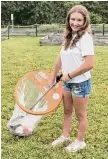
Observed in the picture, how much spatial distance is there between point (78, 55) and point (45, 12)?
32.8 m

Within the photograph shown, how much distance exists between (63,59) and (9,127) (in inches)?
38.6

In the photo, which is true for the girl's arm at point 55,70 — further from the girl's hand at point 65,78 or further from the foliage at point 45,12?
the foliage at point 45,12

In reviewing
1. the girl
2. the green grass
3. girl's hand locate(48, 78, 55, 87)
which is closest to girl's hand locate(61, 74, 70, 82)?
the girl

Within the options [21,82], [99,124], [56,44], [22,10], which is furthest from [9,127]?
[22,10]

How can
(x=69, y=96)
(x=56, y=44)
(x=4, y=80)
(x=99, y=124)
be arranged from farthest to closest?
(x=56, y=44)
(x=4, y=80)
(x=99, y=124)
(x=69, y=96)

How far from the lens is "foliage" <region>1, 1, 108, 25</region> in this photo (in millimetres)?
34562

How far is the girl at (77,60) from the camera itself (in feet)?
11.6

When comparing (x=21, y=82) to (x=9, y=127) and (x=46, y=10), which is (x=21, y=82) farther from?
(x=46, y=10)

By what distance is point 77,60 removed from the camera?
360 cm

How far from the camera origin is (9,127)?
4.16 meters

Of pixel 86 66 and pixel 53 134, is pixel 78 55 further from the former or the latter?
pixel 53 134

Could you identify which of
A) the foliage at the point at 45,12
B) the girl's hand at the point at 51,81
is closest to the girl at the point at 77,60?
the girl's hand at the point at 51,81

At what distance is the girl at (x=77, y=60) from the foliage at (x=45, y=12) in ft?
99.4

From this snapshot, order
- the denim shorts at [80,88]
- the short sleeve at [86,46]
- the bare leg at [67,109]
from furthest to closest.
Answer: the bare leg at [67,109] < the denim shorts at [80,88] < the short sleeve at [86,46]
